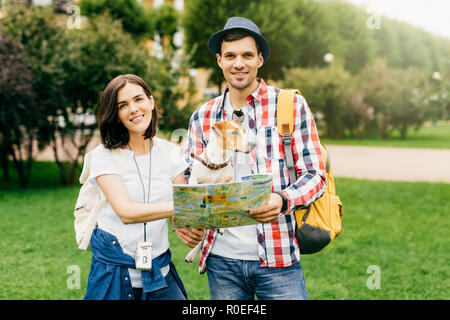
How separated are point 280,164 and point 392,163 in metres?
14.9

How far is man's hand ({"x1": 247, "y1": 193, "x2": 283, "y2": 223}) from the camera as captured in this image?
2.07 meters

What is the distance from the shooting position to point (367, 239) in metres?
7.39

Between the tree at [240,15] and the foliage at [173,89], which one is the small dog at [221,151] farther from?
the tree at [240,15]

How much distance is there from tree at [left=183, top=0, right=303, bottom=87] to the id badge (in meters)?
24.5

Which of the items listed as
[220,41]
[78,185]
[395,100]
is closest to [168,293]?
[220,41]

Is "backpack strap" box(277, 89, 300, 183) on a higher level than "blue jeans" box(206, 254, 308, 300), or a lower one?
higher

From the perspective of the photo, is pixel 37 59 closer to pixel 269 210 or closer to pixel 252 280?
pixel 252 280

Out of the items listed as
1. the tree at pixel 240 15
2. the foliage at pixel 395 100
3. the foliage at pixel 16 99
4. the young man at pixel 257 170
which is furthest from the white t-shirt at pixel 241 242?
the foliage at pixel 395 100

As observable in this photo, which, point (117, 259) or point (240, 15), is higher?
point (240, 15)

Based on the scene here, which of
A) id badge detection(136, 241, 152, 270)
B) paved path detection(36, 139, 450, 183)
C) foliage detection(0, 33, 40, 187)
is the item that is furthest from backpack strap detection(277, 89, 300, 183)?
paved path detection(36, 139, 450, 183)

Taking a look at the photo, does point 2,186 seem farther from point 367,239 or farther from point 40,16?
point 367,239

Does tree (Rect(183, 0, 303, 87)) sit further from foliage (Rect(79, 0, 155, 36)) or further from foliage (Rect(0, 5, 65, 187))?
foliage (Rect(0, 5, 65, 187))

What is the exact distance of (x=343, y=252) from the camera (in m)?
6.93

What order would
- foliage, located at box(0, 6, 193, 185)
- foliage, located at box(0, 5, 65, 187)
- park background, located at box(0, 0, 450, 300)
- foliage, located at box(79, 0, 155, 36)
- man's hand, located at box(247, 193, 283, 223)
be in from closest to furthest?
man's hand, located at box(247, 193, 283, 223) → park background, located at box(0, 0, 450, 300) → foliage, located at box(0, 5, 65, 187) → foliage, located at box(0, 6, 193, 185) → foliage, located at box(79, 0, 155, 36)
